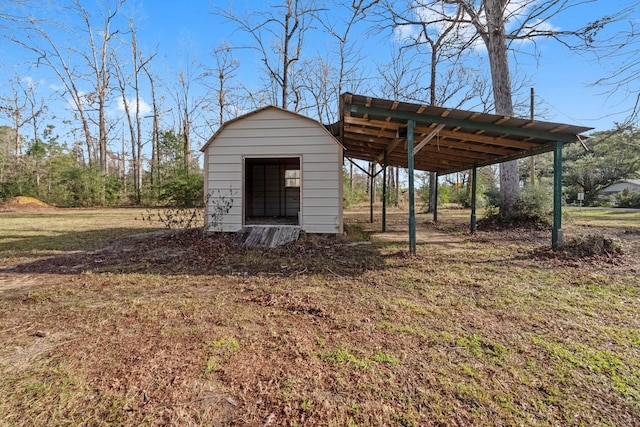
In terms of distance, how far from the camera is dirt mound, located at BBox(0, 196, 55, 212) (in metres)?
16.4

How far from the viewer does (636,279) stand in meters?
3.81

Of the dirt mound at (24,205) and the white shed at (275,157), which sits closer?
the white shed at (275,157)

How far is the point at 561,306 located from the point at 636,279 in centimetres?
179

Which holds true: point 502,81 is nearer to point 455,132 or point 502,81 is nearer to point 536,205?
point 536,205

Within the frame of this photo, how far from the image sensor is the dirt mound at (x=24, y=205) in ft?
53.8

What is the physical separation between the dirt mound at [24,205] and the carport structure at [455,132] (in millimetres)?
18446

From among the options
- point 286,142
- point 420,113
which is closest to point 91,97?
point 286,142

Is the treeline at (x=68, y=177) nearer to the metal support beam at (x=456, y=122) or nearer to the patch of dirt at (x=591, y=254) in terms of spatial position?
the metal support beam at (x=456, y=122)

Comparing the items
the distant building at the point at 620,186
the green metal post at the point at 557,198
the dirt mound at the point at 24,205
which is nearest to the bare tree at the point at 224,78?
the dirt mound at the point at 24,205

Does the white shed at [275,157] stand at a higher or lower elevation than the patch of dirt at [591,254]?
higher

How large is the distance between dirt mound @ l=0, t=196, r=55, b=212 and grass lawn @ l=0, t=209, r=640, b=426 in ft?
54.3

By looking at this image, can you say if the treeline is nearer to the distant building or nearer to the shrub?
the shrub

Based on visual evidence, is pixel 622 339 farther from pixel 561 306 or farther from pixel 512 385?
pixel 512 385

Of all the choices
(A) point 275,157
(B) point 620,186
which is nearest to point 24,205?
(A) point 275,157
